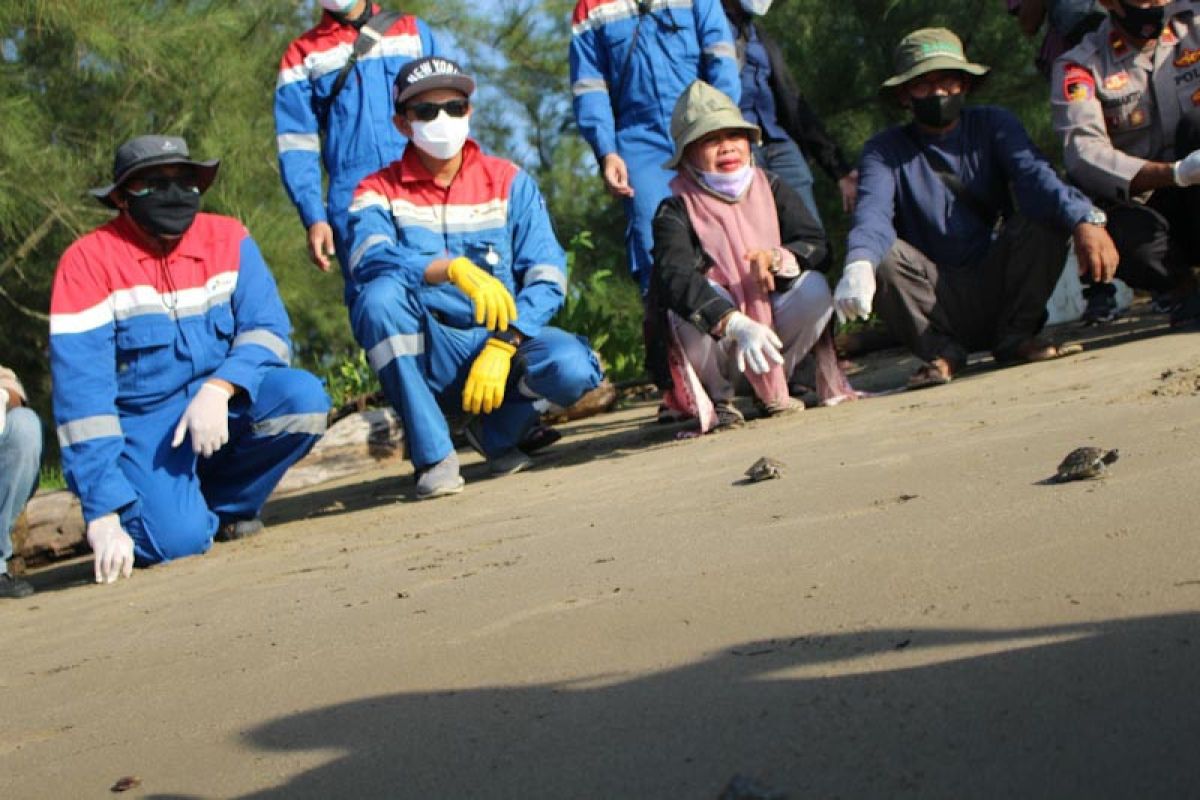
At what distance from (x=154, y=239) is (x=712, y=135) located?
6.12 feet

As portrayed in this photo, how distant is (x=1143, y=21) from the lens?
212 inches

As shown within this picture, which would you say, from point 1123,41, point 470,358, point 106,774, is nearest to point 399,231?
point 470,358

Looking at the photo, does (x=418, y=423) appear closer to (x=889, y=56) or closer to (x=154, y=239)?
(x=154, y=239)

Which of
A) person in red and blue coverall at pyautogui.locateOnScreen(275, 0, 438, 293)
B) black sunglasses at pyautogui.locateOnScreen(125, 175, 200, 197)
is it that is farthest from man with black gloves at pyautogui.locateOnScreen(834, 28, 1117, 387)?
black sunglasses at pyautogui.locateOnScreen(125, 175, 200, 197)

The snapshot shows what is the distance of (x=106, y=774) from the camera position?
2311mm

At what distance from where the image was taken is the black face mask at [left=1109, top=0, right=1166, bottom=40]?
5.36 meters

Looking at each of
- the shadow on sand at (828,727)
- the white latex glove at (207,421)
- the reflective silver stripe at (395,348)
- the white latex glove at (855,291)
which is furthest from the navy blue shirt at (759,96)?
the shadow on sand at (828,727)

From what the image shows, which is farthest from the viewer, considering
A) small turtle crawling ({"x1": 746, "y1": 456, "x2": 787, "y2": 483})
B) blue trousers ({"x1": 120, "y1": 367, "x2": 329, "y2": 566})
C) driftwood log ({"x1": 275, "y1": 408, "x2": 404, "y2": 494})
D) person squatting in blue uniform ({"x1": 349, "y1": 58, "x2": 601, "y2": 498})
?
driftwood log ({"x1": 275, "y1": 408, "x2": 404, "y2": 494})

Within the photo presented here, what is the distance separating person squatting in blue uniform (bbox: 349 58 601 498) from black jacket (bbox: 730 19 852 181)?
1284 mm

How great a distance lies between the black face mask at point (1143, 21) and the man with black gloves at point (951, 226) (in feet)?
1.56

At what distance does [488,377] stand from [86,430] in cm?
125

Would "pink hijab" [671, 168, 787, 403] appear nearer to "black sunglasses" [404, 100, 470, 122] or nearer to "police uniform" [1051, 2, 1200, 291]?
"black sunglasses" [404, 100, 470, 122]

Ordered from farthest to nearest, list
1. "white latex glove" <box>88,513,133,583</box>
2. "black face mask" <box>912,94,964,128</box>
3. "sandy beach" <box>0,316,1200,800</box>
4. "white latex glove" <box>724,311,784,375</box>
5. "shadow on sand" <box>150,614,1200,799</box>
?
"black face mask" <box>912,94,964,128</box>
"white latex glove" <box>724,311,784,375</box>
"white latex glove" <box>88,513,133,583</box>
"sandy beach" <box>0,316,1200,800</box>
"shadow on sand" <box>150,614,1200,799</box>

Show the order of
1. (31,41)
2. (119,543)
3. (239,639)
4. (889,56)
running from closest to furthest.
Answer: (239,639)
(119,543)
(889,56)
(31,41)
